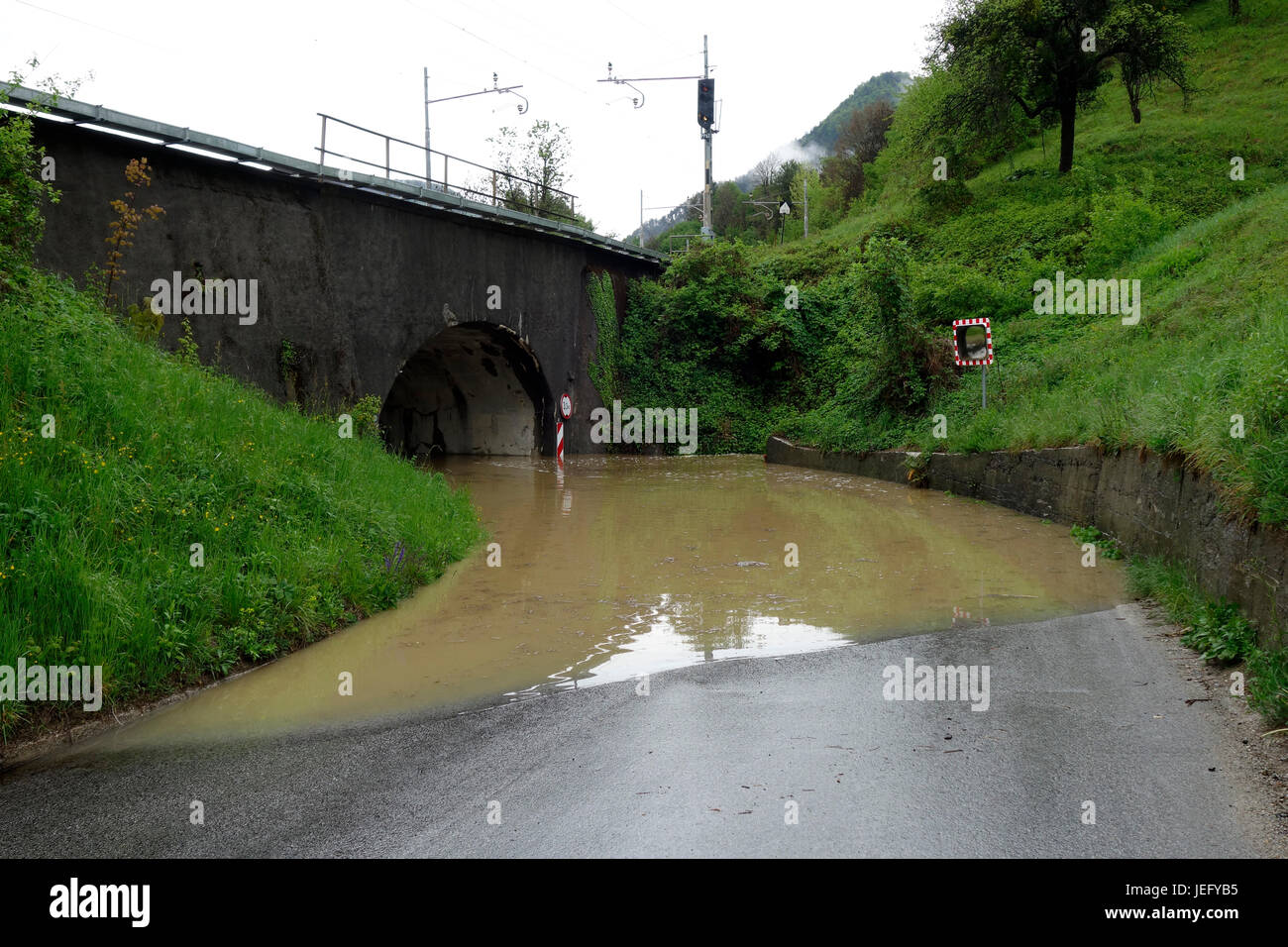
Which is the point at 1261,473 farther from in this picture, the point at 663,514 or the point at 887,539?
the point at 663,514

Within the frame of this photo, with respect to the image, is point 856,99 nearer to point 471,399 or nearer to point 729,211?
point 729,211

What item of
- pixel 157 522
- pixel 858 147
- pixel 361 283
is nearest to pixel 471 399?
pixel 361 283

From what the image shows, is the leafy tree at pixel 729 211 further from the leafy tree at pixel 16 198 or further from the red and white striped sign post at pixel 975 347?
the leafy tree at pixel 16 198

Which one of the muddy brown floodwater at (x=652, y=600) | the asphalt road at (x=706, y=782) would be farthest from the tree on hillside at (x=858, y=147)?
the asphalt road at (x=706, y=782)

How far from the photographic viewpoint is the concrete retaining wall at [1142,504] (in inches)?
221

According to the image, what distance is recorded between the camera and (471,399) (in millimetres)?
28000

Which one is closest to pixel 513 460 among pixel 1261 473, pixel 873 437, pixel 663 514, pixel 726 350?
pixel 726 350

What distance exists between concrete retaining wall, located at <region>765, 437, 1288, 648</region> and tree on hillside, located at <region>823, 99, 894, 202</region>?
55.6 m

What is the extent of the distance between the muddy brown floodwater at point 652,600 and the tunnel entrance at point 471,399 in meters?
11.2


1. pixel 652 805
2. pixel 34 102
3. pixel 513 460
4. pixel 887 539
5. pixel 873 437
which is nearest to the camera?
pixel 652 805

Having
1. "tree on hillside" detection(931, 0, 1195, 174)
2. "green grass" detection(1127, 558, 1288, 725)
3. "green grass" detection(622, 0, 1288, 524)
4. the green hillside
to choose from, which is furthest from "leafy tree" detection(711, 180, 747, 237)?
"green grass" detection(1127, 558, 1288, 725)

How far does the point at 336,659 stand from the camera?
21.1 feet

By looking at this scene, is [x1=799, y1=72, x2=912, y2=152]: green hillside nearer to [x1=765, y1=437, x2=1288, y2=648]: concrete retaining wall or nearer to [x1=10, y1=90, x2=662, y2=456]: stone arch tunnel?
[x1=10, y1=90, x2=662, y2=456]: stone arch tunnel

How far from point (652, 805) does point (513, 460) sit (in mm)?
22342
